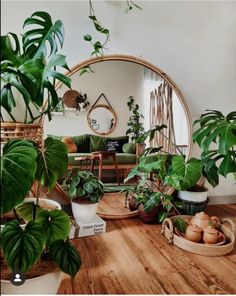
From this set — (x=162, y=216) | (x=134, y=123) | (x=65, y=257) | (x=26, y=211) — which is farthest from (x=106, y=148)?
(x=65, y=257)

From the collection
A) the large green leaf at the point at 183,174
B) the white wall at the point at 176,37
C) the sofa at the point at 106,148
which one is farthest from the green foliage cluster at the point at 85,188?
the white wall at the point at 176,37

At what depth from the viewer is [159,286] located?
128cm

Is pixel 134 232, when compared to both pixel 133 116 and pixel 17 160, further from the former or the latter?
pixel 17 160

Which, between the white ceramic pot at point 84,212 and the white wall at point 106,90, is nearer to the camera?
the white ceramic pot at point 84,212

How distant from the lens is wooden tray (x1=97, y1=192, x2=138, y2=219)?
2.13 m

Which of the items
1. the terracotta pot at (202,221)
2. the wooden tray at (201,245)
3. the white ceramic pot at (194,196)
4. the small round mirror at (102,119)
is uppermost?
the small round mirror at (102,119)

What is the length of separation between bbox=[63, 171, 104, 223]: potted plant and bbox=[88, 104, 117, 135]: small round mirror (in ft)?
1.51

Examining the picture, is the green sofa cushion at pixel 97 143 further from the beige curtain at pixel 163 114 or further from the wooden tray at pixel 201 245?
the wooden tray at pixel 201 245

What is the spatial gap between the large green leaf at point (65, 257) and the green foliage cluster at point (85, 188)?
86cm

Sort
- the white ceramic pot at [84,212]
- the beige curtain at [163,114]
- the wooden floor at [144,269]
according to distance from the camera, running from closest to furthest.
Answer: the wooden floor at [144,269] < the white ceramic pot at [84,212] < the beige curtain at [163,114]

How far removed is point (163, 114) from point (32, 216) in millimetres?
1572

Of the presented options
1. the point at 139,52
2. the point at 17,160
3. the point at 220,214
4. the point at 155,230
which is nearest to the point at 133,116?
the point at 139,52

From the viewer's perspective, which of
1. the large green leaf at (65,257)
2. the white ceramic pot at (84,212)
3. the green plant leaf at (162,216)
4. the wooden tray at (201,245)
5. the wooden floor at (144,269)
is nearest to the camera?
the large green leaf at (65,257)

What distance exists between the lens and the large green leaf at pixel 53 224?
0.98 metres
